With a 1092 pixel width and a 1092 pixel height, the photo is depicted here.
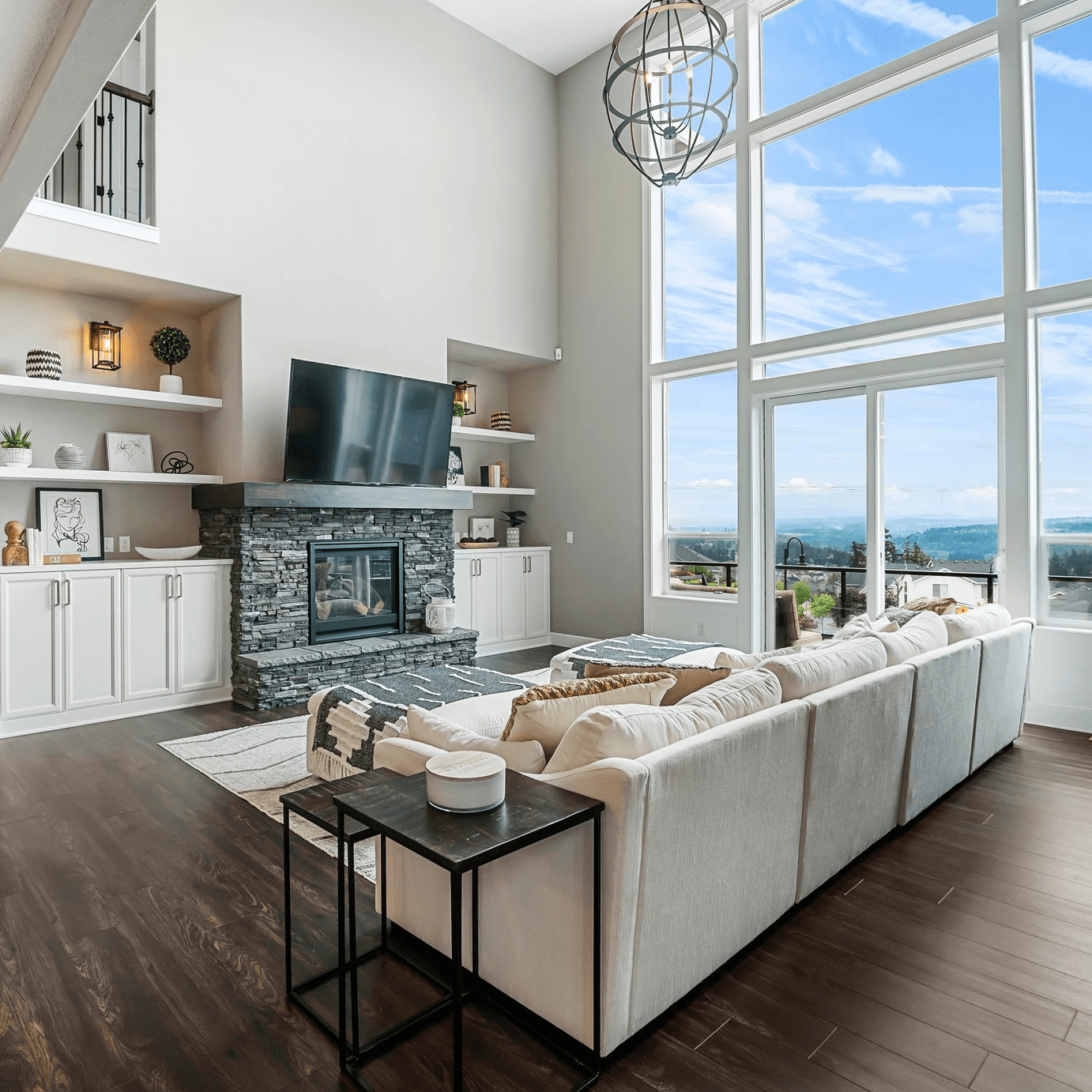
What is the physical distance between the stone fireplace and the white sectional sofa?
3.29 meters

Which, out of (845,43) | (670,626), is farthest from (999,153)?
(670,626)

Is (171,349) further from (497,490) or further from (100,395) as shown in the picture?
(497,490)

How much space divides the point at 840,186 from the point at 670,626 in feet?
12.1

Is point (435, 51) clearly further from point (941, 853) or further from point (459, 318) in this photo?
point (941, 853)

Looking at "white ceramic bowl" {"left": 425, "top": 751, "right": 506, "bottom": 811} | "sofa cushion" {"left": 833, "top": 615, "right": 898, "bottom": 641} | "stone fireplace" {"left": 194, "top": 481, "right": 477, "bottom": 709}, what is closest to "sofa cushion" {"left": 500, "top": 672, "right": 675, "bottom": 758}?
"white ceramic bowl" {"left": 425, "top": 751, "right": 506, "bottom": 811}

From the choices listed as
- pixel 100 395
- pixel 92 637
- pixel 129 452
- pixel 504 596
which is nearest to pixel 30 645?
pixel 92 637

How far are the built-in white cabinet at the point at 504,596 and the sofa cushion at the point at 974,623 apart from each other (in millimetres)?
4073

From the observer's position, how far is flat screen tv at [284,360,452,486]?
17.6ft

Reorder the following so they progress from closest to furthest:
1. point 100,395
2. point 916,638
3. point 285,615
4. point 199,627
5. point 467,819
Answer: point 467,819
point 916,638
point 100,395
point 199,627
point 285,615

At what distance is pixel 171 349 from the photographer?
5.36 meters

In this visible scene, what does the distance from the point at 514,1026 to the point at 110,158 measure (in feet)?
18.9

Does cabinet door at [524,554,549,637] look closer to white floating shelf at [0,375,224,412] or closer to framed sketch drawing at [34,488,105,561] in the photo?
white floating shelf at [0,375,224,412]

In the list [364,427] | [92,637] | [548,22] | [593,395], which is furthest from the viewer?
[593,395]

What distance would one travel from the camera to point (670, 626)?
Answer: 6.64 m
